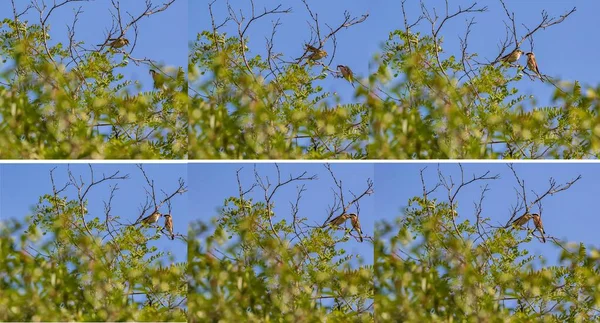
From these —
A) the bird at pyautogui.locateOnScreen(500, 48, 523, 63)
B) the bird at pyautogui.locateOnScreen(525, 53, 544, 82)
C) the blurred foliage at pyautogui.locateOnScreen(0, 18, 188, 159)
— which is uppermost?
the bird at pyautogui.locateOnScreen(500, 48, 523, 63)

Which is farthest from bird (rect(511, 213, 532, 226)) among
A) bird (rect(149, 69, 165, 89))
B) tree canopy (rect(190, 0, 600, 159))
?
bird (rect(149, 69, 165, 89))

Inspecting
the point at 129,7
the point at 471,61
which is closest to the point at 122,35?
the point at 129,7

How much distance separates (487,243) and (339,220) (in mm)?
830

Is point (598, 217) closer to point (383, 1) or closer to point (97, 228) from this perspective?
point (383, 1)

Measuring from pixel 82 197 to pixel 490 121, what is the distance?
2312mm

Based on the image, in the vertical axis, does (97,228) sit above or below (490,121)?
below

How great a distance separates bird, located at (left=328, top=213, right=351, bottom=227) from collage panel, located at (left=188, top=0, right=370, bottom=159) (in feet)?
1.11

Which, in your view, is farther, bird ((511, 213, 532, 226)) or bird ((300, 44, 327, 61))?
bird ((300, 44, 327, 61))

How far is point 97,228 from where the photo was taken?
4488mm

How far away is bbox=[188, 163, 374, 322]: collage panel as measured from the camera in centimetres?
451

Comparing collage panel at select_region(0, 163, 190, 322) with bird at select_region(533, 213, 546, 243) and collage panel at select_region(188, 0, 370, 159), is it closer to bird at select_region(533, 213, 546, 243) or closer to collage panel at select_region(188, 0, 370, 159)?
collage panel at select_region(188, 0, 370, 159)

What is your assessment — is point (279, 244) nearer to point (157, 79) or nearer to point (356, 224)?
point (356, 224)

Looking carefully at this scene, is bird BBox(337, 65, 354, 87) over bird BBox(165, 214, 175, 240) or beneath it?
over

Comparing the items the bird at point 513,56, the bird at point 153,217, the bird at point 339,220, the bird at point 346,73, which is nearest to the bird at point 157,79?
the bird at point 153,217
